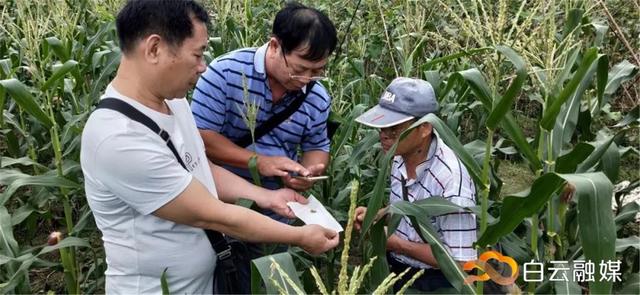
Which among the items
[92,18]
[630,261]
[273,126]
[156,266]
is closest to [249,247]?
[273,126]

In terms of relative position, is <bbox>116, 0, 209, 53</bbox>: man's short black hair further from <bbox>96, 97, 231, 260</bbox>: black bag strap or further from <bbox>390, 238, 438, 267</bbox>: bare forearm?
<bbox>390, 238, 438, 267</bbox>: bare forearm

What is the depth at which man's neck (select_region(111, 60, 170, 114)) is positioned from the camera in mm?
1863

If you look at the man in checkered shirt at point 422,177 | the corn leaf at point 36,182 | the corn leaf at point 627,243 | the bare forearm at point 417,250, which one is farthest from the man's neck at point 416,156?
the corn leaf at point 36,182

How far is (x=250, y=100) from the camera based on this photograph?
2633 millimetres

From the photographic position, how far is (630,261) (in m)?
3.18

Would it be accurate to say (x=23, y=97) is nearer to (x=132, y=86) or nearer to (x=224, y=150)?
(x=224, y=150)

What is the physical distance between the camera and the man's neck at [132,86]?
1863mm

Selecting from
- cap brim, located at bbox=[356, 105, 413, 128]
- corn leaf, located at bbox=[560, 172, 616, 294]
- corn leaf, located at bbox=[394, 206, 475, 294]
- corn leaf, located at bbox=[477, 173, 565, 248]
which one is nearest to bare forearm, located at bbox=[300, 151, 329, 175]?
cap brim, located at bbox=[356, 105, 413, 128]

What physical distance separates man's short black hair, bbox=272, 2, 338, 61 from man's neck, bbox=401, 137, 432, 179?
0.50 metres

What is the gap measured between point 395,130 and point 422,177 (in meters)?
0.21

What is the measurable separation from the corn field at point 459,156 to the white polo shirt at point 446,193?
0.07 metres

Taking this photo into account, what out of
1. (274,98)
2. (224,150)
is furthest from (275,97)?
(224,150)

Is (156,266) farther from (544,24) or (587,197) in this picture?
(544,24)

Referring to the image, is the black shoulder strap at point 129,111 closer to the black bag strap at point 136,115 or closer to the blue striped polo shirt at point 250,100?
the black bag strap at point 136,115
